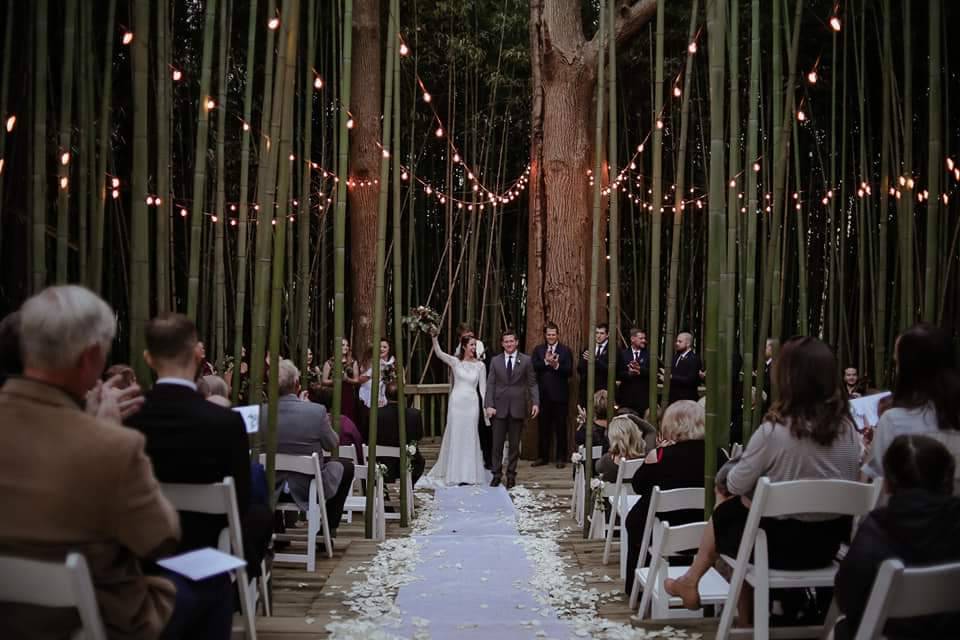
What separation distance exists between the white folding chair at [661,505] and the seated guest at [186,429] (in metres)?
1.53

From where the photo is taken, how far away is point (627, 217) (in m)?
11.7

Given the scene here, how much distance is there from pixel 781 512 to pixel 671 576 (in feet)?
3.30

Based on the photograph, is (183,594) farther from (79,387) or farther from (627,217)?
(627,217)

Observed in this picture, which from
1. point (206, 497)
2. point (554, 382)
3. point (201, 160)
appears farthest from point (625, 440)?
point (554, 382)

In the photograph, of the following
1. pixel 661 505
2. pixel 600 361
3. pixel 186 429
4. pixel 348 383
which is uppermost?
pixel 186 429

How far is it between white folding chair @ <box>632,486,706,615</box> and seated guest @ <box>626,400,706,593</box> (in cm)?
12

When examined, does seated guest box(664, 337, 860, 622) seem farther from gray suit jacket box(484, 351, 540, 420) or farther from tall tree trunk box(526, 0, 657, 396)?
tall tree trunk box(526, 0, 657, 396)

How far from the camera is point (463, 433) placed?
816 cm

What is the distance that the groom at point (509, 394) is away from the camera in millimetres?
8125

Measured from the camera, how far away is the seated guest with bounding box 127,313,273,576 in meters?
2.50

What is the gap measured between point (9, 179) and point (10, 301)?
25.7 inches

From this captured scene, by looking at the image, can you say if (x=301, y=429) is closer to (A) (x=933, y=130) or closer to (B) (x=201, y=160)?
(B) (x=201, y=160)

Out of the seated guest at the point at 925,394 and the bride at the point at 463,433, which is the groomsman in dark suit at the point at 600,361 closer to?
the bride at the point at 463,433

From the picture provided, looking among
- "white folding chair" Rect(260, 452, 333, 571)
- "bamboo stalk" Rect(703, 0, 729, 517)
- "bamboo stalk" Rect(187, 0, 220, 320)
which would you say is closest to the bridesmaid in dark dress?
"white folding chair" Rect(260, 452, 333, 571)
